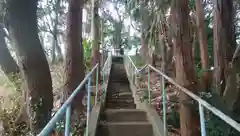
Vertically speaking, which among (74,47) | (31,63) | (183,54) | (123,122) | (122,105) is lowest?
(122,105)

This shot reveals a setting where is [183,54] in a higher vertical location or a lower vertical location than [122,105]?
higher

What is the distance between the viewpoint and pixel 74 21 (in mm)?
6898

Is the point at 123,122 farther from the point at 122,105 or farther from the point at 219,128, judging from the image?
the point at 122,105

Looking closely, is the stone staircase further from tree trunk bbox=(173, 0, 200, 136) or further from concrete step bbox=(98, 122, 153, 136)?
tree trunk bbox=(173, 0, 200, 136)

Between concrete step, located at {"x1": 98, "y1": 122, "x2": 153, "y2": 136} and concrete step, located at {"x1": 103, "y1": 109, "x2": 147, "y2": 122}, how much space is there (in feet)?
1.77

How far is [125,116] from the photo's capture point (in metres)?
5.43

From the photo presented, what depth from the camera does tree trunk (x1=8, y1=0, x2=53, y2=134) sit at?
18.0ft

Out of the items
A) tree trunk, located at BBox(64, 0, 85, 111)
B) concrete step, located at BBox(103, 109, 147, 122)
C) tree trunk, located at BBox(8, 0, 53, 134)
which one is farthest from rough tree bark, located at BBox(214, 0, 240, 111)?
tree trunk, located at BBox(8, 0, 53, 134)

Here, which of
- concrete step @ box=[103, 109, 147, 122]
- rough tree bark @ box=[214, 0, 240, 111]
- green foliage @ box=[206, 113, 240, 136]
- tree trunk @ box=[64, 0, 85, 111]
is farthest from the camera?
tree trunk @ box=[64, 0, 85, 111]

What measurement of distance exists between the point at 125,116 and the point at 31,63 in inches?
91.0

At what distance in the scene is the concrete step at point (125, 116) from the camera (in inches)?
210

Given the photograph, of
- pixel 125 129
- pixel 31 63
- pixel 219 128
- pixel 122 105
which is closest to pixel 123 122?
pixel 125 129

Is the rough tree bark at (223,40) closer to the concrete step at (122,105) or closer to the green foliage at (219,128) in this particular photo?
the green foliage at (219,128)

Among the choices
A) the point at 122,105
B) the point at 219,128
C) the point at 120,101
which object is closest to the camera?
the point at 219,128
